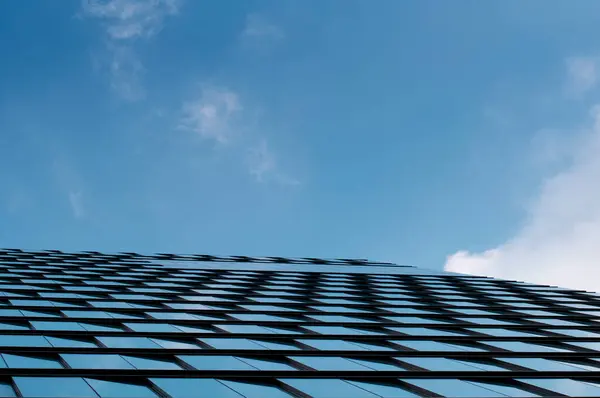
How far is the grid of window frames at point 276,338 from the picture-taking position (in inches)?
547

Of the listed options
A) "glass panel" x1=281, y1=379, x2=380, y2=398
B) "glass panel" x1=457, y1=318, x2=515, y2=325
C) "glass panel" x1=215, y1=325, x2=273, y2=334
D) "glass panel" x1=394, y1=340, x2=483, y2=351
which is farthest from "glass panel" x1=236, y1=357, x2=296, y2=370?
"glass panel" x1=457, y1=318, x2=515, y2=325

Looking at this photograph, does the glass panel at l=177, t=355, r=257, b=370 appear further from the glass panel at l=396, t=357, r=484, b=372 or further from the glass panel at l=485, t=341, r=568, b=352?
the glass panel at l=485, t=341, r=568, b=352

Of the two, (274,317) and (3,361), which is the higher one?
(274,317)

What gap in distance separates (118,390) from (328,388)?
4127mm

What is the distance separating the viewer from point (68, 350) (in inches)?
616

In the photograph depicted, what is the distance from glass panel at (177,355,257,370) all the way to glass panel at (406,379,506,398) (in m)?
3.74

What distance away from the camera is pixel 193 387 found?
43.4 feet

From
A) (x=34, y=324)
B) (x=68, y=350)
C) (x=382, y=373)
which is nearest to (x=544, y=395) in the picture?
(x=382, y=373)

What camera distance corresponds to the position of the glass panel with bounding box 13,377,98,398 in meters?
11.8

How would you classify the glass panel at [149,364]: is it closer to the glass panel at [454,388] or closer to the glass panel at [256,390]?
the glass panel at [256,390]

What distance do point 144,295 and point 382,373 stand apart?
1365 cm

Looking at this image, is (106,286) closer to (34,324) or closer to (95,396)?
(34,324)

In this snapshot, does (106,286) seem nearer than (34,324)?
No

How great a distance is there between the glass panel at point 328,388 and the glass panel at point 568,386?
433 cm
